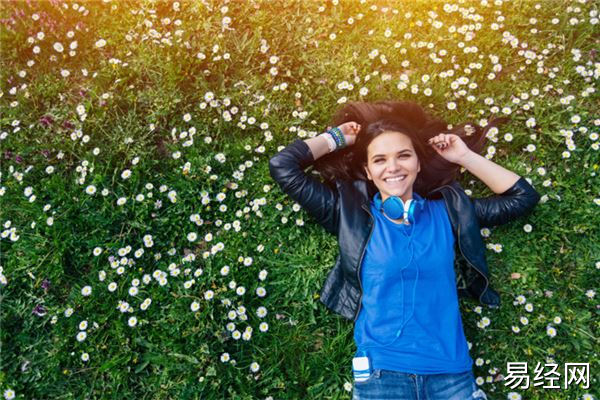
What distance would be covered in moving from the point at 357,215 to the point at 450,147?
1.07 metres

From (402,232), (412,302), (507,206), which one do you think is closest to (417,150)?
(402,232)

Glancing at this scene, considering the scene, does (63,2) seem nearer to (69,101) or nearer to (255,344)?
(69,101)

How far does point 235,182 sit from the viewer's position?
15.0 feet

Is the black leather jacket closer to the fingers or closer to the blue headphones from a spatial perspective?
the blue headphones

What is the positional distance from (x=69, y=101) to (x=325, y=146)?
2896 mm

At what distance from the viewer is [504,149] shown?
4.55 metres

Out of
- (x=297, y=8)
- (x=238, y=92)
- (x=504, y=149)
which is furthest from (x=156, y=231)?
(x=504, y=149)

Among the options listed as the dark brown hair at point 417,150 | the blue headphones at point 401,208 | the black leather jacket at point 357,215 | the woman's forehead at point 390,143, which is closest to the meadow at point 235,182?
the black leather jacket at point 357,215

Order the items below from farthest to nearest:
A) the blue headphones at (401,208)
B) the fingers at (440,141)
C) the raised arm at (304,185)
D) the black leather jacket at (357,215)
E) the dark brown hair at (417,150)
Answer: the fingers at (440,141) → the dark brown hair at (417,150) → the raised arm at (304,185) → the black leather jacket at (357,215) → the blue headphones at (401,208)

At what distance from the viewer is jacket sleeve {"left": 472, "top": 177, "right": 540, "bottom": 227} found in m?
3.75

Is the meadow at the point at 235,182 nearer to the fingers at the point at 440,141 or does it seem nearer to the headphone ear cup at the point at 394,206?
the fingers at the point at 440,141

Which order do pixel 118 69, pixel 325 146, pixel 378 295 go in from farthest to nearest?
pixel 118 69 → pixel 325 146 → pixel 378 295

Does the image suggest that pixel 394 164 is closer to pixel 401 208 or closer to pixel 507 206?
pixel 401 208

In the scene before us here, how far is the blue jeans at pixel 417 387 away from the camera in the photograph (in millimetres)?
3395
